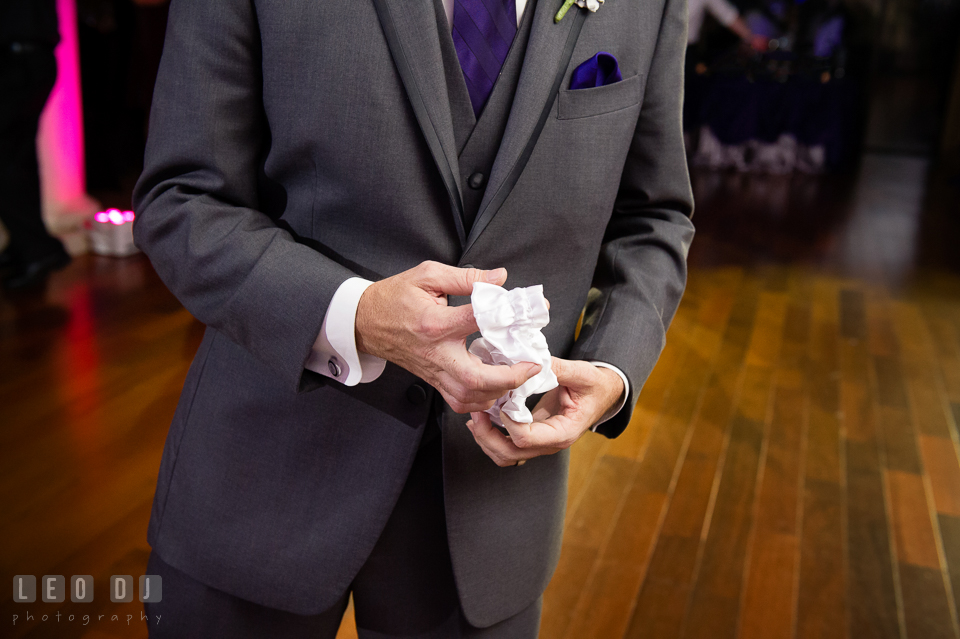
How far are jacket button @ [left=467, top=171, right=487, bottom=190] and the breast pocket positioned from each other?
0.11 meters

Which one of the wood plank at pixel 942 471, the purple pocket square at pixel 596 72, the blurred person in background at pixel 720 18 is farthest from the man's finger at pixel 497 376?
the blurred person in background at pixel 720 18

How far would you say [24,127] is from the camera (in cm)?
396

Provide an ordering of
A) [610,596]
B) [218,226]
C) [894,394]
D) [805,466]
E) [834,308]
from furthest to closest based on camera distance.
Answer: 1. [834,308]
2. [894,394]
3. [805,466]
4. [610,596]
5. [218,226]

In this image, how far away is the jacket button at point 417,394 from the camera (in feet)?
2.78

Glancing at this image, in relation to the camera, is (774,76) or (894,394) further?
(774,76)

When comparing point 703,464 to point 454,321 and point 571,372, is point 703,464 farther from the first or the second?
point 454,321

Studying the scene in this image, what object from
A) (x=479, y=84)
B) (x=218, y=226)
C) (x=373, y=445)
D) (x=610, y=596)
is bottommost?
(x=610, y=596)

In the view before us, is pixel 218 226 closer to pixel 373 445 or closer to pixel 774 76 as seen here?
pixel 373 445

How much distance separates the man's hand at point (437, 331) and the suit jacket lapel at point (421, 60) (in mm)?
163

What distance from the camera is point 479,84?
0.84m

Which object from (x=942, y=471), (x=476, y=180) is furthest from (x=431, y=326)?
(x=942, y=471)

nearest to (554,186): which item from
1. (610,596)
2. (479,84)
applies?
(479,84)

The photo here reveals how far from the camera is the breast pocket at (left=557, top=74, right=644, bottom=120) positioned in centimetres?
84

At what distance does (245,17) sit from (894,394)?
3.36m
